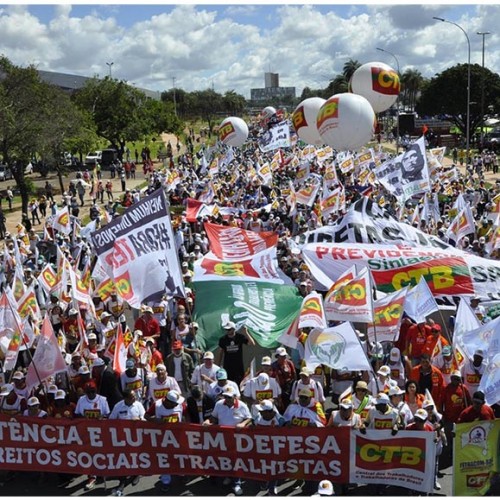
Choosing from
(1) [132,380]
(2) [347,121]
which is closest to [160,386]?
(1) [132,380]

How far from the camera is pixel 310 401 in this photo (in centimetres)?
774

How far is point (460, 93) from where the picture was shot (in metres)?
69.9

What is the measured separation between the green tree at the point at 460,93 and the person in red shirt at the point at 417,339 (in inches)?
2431

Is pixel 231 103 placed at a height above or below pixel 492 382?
above

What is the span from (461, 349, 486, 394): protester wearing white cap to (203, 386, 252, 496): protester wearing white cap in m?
2.86

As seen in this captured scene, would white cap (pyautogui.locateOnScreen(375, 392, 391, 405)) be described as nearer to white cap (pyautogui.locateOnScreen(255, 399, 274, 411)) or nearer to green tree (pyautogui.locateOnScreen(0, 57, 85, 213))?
white cap (pyautogui.locateOnScreen(255, 399, 274, 411))

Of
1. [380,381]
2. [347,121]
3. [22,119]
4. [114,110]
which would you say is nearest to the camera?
[380,381]

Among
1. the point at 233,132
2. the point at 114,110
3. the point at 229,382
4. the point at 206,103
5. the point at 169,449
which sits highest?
the point at 206,103

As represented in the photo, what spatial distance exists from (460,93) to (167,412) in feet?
225

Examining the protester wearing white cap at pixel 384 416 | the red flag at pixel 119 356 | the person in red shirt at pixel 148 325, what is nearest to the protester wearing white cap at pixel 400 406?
the protester wearing white cap at pixel 384 416

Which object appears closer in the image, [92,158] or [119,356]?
[119,356]

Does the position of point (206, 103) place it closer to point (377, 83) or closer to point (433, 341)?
point (377, 83)

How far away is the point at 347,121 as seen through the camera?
19891 mm

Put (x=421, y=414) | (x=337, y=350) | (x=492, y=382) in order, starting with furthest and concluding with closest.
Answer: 1. (x=337, y=350)
2. (x=492, y=382)
3. (x=421, y=414)
